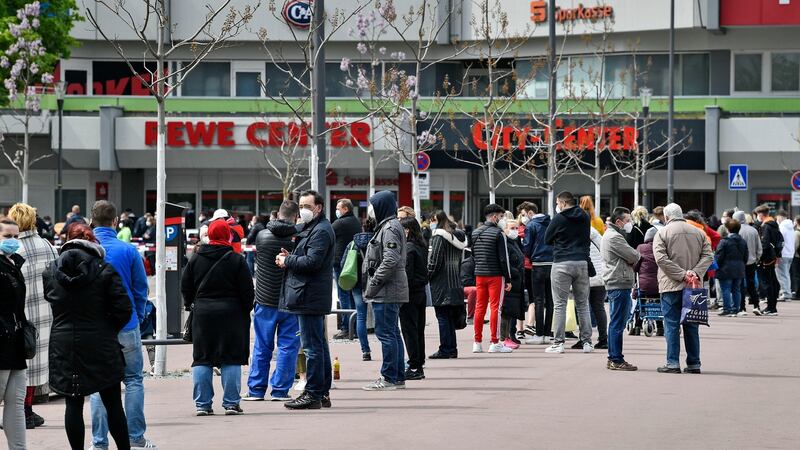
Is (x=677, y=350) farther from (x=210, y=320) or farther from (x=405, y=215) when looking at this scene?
(x=210, y=320)

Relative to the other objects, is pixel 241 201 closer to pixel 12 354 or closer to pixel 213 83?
pixel 213 83

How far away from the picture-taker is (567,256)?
18062 millimetres

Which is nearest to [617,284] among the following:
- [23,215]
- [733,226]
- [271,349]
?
[271,349]

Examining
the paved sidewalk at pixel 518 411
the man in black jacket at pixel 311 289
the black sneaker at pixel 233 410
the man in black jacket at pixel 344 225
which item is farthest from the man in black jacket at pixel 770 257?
the black sneaker at pixel 233 410

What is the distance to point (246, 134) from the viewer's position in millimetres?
49594

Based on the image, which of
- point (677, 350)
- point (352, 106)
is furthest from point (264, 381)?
point (352, 106)

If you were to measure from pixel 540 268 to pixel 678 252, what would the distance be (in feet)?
13.2

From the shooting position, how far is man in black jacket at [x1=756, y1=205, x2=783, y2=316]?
2702cm

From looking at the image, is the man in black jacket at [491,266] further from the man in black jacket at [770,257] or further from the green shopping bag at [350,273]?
the man in black jacket at [770,257]

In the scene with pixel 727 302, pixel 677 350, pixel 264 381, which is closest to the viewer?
pixel 264 381

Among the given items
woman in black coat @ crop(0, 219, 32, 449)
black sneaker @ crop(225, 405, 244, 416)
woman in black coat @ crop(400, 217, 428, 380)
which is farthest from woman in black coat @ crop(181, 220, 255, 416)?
woman in black coat @ crop(400, 217, 428, 380)

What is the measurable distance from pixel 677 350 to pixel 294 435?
6108 mm

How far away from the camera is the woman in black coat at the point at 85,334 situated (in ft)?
30.9

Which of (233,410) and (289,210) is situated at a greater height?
(289,210)
